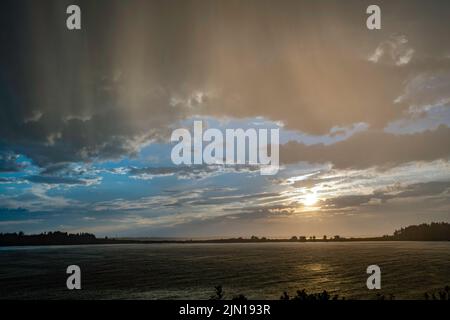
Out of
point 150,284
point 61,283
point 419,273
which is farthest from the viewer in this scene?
point 419,273

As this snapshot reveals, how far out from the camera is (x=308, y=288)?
7012cm
